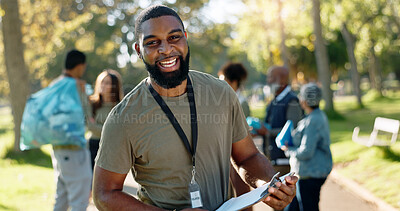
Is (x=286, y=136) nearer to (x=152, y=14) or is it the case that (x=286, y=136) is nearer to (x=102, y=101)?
(x=102, y=101)

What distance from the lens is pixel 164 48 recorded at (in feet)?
7.11

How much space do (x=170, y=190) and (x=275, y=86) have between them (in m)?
3.50

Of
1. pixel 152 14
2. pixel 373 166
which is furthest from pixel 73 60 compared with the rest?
pixel 373 166

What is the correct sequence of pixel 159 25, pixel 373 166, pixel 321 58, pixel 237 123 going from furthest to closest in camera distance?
pixel 321 58
pixel 373 166
pixel 237 123
pixel 159 25

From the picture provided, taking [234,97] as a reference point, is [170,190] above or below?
below

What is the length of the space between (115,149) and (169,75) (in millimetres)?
490

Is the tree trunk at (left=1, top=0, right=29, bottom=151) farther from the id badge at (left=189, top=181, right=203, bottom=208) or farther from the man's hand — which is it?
the man's hand

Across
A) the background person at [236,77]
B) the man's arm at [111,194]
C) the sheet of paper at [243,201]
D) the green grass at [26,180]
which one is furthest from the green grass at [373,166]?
the green grass at [26,180]

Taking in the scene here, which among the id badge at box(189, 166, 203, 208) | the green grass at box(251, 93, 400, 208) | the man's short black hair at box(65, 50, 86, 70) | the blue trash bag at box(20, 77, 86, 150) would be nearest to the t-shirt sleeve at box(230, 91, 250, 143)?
the id badge at box(189, 166, 203, 208)

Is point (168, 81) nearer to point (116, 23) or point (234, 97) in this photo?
point (234, 97)

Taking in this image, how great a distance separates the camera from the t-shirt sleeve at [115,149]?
6.73 feet

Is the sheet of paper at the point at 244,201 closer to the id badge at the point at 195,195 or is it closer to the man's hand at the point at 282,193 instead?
the man's hand at the point at 282,193

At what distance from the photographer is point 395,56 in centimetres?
5222

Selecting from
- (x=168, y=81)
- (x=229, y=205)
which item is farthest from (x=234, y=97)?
(x=229, y=205)
